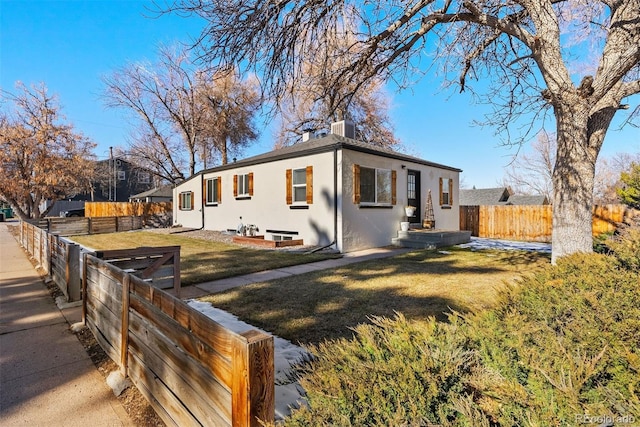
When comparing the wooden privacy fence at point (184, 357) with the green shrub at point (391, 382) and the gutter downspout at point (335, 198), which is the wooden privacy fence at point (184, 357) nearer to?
the green shrub at point (391, 382)

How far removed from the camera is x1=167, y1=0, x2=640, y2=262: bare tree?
4512mm

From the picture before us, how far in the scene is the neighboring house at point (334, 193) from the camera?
33.0 feet

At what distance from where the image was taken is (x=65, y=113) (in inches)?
709

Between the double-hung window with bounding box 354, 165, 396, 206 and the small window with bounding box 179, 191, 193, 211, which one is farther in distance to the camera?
the small window with bounding box 179, 191, 193, 211

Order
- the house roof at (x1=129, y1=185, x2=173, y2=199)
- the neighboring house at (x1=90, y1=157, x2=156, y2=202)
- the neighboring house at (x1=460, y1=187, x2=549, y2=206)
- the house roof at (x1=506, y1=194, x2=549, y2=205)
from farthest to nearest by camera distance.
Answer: the neighboring house at (x1=90, y1=157, x2=156, y2=202) < the house roof at (x1=129, y1=185, x2=173, y2=199) < the neighboring house at (x1=460, y1=187, x2=549, y2=206) < the house roof at (x1=506, y1=194, x2=549, y2=205)

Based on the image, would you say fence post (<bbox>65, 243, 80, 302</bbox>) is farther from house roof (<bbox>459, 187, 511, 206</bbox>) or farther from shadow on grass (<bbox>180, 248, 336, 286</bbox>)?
house roof (<bbox>459, 187, 511, 206</bbox>)

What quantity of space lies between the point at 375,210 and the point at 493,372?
9.75 metres

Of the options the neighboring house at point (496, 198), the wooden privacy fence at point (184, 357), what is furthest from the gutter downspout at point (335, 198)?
the neighboring house at point (496, 198)

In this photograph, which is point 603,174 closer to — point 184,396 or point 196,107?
point 196,107

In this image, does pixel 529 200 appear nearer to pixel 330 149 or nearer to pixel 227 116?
pixel 330 149

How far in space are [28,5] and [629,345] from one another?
1182 centimetres

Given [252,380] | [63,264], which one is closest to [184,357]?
[252,380]

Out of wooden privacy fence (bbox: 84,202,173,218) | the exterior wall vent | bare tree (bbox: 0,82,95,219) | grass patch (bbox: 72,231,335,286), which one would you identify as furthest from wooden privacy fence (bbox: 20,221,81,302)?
wooden privacy fence (bbox: 84,202,173,218)

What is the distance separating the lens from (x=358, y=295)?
5.05 metres
